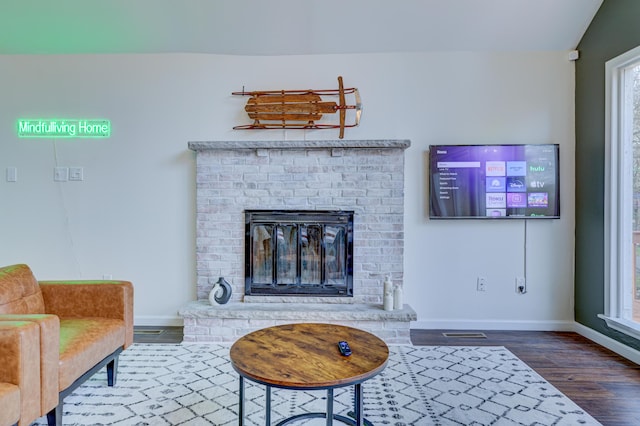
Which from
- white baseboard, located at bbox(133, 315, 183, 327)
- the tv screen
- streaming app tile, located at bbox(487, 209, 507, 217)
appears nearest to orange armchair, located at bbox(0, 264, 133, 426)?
white baseboard, located at bbox(133, 315, 183, 327)

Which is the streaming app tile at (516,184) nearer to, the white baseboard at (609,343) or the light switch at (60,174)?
the white baseboard at (609,343)

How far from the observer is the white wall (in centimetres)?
353

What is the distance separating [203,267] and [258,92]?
169cm

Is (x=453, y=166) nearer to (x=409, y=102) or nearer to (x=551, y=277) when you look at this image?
(x=409, y=102)

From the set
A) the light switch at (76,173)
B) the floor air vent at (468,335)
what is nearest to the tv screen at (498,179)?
the floor air vent at (468,335)

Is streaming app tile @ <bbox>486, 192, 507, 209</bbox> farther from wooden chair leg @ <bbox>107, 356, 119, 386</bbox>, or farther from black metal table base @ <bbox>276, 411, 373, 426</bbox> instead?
wooden chair leg @ <bbox>107, 356, 119, 386</bbox>

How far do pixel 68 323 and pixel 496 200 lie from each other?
3.38m

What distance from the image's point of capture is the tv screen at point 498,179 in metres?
3.41

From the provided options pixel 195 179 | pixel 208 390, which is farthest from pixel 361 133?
pixel 208 390

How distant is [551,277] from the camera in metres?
3.53

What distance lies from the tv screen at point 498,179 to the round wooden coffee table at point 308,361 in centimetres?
193

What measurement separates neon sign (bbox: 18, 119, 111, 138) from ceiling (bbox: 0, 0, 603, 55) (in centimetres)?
66

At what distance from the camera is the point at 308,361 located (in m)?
1.65

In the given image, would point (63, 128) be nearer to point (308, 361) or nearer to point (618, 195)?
point (308, 361)
